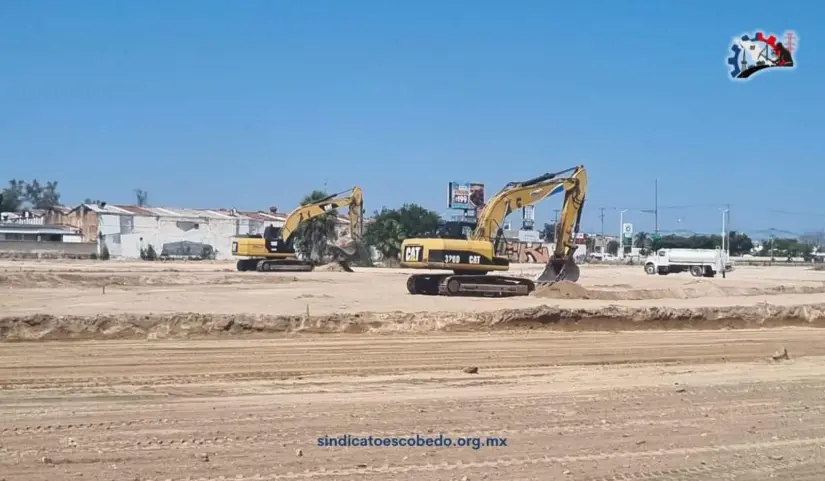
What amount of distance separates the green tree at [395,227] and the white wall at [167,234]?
26246mm

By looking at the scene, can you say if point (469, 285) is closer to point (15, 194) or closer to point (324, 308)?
point (324, 308)

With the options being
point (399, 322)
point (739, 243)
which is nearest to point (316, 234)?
point (399, 322)

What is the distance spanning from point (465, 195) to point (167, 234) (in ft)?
139

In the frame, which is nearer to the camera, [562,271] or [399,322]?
[399,322]

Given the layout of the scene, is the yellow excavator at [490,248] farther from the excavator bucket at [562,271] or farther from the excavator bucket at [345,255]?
the excavator bucket at [345,255]

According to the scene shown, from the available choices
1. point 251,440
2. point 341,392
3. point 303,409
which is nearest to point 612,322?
point 341,392

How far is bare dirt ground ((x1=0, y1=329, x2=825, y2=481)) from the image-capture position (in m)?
7.72

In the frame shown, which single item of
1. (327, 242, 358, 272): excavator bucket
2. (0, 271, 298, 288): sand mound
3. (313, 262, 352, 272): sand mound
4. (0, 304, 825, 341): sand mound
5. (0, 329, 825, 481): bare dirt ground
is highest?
(327, 242, 358, 272): excavator bucket

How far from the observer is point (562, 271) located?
31703 millimetres

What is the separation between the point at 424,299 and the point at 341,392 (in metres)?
17.7

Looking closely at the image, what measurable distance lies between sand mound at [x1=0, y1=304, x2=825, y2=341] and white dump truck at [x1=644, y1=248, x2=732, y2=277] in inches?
1427

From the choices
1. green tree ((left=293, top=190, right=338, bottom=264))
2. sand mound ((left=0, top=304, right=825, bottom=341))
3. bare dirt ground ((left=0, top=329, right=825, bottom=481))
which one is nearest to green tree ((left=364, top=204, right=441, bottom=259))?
green tree ((left=293, top=190, right=338, bottom=264))

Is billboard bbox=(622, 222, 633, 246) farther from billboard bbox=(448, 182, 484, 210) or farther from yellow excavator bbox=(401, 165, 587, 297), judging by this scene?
yellow excavator bbox=(401, 165, 587, 297)

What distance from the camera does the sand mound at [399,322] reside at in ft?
58.0
